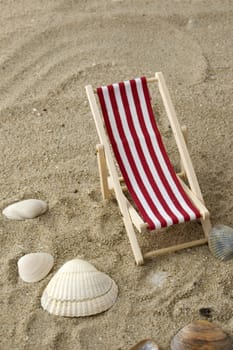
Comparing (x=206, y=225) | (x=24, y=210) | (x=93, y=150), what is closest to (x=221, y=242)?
(x=206, y=225)

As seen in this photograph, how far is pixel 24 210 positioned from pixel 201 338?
1.40 m

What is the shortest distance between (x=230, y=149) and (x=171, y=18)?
A: 78.7 inches

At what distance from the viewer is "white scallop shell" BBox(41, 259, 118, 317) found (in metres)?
3.31

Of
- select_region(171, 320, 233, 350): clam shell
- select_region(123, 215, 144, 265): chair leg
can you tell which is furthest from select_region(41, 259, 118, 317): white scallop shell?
select_region(171, 320, 233, 350): clam shell

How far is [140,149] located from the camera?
13.1 ft

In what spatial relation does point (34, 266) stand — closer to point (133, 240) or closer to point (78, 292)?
point (78, 292)

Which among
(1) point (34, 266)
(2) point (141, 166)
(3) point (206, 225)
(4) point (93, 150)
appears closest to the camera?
(1) point (34, 266)

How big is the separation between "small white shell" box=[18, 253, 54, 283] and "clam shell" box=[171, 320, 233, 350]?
84cm

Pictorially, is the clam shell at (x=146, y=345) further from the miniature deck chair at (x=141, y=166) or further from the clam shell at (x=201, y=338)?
the miniature deck chair at (x=141, y=166)

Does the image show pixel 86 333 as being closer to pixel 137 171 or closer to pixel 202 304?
pixel 202 304

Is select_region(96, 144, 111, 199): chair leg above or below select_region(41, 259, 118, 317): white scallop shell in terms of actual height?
above

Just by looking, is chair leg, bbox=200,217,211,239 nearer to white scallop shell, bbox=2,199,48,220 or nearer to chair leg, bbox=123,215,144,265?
chair leg, bbox=123,215,144,265

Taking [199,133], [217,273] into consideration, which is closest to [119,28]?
[199,133]

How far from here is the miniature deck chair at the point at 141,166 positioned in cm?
363
